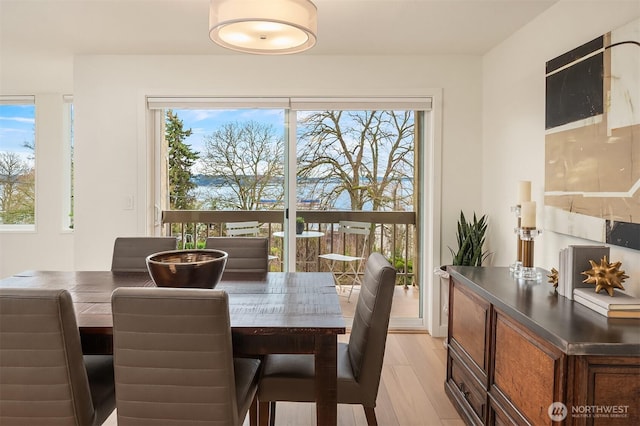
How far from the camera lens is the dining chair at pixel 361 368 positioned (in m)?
1.94

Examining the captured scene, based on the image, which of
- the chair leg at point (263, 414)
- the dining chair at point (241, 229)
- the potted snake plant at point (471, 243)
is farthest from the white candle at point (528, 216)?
the dining chair at point (241, 229)

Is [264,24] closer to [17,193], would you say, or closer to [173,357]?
[173,357]

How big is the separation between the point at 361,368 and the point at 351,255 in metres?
2.27

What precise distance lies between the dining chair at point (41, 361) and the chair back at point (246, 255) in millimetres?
1332

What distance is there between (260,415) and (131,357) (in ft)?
2.97

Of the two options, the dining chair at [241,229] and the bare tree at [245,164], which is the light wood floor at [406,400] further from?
the bare tree at [245,164]

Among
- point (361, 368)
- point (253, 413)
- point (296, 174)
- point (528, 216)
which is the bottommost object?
point (253, 413)

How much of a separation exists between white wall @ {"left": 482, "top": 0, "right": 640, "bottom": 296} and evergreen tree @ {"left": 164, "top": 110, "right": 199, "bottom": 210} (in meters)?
2.66

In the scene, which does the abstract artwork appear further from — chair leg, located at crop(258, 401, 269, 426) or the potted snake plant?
chair leg, located at crop(258, 401, 269, 426)

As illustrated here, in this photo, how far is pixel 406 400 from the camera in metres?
2.78

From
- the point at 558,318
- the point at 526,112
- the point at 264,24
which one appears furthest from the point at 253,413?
the point at 526,112

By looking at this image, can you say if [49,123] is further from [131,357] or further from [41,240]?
[131,357]

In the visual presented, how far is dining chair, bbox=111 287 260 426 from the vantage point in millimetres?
1505

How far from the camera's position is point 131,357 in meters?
1.57
